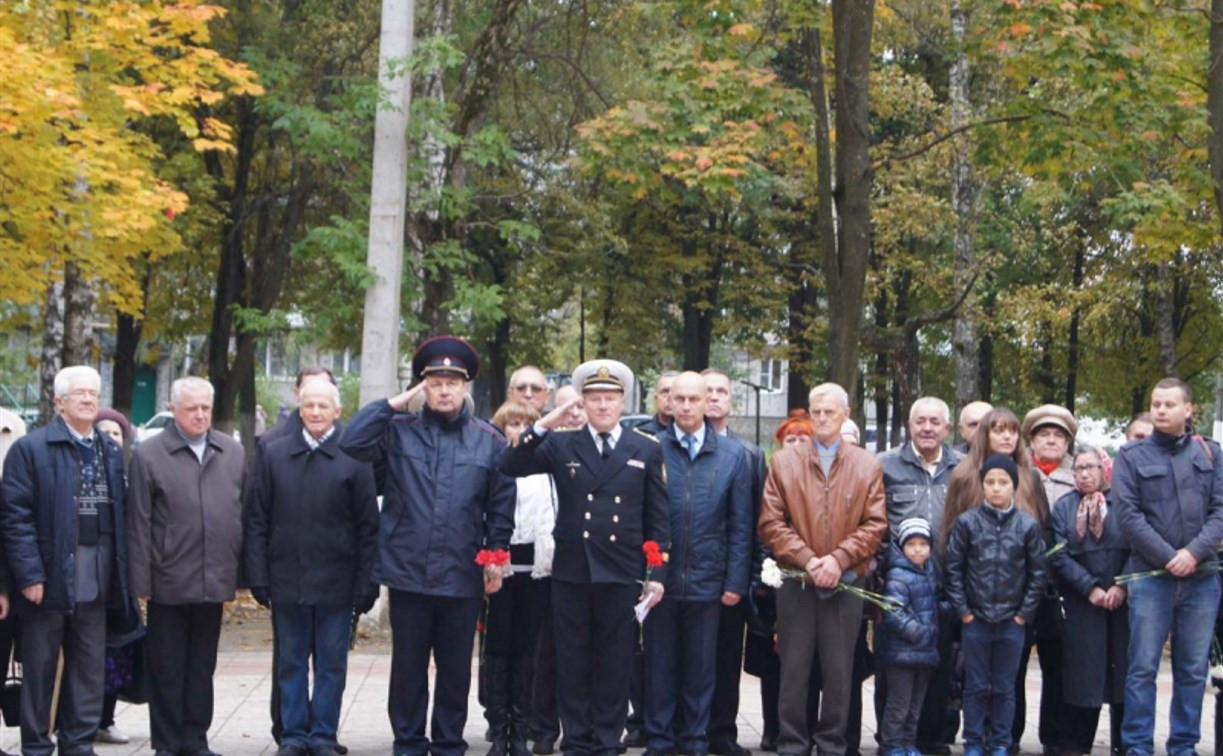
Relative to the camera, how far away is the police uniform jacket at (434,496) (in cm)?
890

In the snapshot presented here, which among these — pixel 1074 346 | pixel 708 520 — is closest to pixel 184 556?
pixel 708 520

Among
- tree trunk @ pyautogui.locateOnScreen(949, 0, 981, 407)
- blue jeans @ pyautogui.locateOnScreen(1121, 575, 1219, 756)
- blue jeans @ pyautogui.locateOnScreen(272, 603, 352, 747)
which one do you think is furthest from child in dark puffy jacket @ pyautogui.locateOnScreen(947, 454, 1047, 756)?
tree trunk @ pyautogui.locateOnScreen(949, 0, 981, 407)

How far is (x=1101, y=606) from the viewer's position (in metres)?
9.88

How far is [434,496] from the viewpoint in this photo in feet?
29.4

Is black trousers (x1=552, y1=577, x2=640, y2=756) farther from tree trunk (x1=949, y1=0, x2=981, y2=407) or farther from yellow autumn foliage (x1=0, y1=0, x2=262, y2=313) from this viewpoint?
tree trunk (x1=949, y1=0, x2=981, y2=407)

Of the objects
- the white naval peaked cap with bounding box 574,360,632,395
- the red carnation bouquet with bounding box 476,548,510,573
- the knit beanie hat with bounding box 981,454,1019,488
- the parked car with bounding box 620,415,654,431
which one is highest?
the white naval peaked cap with bounding box 574,360,632,395

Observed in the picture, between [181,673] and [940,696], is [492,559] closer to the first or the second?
[181,673]

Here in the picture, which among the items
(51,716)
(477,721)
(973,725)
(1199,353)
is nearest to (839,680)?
(973,725)

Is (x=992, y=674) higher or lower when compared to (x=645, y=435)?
lower

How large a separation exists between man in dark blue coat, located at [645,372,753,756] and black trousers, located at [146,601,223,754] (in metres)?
2.37

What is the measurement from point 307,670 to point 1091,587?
4.38m

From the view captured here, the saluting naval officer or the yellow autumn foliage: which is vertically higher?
the yellow autumn foliage

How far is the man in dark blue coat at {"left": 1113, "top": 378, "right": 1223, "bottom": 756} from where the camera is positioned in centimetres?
968

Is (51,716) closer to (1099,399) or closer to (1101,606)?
(1101,606)
